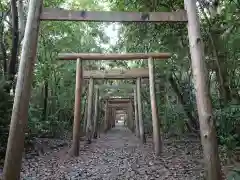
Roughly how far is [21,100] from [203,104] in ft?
8.77

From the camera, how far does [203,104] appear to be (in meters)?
4.15

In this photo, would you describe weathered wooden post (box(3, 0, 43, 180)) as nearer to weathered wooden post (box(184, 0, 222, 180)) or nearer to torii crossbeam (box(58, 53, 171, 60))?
weathered wooden post (box(184, 0, 222, 180))

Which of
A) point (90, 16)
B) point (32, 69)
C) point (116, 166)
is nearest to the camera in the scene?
point (32, 69)

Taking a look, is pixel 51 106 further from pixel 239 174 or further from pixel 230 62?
pixel 239 174

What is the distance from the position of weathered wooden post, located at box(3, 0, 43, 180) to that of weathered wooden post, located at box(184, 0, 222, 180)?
8.14 feet

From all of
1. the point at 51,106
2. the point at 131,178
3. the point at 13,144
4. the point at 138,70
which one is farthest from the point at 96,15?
the point at 51,106

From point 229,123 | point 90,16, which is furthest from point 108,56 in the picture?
point 229,123

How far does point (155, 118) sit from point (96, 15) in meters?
4.16

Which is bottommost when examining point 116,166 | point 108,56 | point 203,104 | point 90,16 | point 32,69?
point 116,166

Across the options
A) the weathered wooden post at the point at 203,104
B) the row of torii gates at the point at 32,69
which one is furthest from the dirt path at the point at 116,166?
the row of torii gates at the point at 32,69

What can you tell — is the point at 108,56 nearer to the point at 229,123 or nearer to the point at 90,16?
the point at 90,16

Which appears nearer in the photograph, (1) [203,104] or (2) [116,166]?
(1) [203,104]

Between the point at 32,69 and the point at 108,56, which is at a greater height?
the point at 108,56

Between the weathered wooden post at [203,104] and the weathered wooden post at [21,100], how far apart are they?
2.48 meters
